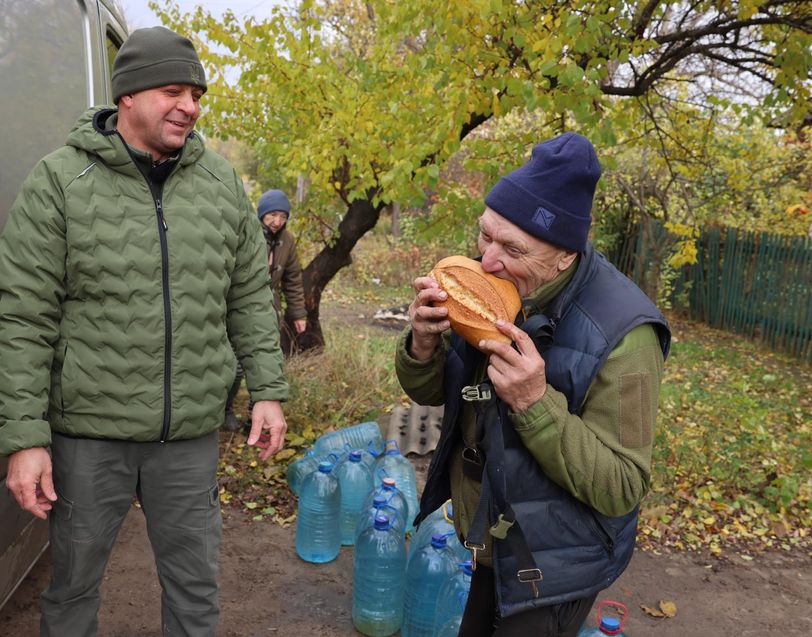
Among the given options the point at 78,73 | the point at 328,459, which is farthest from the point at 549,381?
the point at 328,459

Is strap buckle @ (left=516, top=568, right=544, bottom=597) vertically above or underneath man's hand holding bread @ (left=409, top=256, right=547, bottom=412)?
underneath

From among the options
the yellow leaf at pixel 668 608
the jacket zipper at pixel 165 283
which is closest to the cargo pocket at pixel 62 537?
the jacket zipper at pixel 165 283

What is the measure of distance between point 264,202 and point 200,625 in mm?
3863

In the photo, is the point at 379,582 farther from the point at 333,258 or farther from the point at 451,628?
the point at 333,258

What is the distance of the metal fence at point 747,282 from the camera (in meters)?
10.3

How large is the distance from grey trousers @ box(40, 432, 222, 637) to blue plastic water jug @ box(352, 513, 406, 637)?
100cm

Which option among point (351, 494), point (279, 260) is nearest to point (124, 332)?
point (351, 494)

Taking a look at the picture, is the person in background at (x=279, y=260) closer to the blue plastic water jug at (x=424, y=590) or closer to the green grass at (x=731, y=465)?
the blue plastic water jug at (x=424, y=590)

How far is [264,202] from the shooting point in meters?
5.57

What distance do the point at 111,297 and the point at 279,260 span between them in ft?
12.5

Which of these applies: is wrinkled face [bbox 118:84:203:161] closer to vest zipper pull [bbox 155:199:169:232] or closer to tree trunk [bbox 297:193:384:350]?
vest zipper pull [bbox 155:199:169:232]

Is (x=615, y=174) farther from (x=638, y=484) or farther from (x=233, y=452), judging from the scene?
(x=638, y=484)

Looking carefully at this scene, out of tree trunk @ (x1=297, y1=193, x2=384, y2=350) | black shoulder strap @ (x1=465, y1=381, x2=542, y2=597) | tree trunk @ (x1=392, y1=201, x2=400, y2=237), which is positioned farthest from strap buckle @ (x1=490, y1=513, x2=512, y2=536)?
tree trunk @ (x1=392, y1=201, x2=400, y2=237)

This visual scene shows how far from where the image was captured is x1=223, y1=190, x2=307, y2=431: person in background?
551cm
